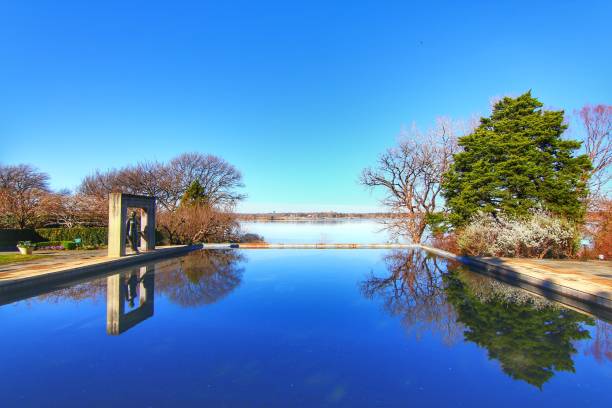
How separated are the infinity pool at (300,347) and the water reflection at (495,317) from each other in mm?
28

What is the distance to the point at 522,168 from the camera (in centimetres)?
1302

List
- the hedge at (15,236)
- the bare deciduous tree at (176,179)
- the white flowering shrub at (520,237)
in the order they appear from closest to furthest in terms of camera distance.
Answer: the white flowering shrub at (520,237) < the hedge at (15,236) < the bare deciduous tree at (176,179)

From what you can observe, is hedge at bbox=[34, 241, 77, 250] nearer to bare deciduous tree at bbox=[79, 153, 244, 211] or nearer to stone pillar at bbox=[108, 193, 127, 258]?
stone pillar at bbox=[108, 193, 127, 258]

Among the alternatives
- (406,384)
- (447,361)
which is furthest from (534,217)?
(406,384)

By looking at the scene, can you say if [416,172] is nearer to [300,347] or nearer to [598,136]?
[598,136]

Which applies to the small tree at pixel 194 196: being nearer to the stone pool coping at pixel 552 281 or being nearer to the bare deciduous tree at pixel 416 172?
the bare deciduous tree at pixel 416 172

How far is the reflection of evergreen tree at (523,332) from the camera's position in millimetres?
3971

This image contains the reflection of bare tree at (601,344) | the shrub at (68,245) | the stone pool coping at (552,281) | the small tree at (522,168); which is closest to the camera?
the reflection of bare tree at (601,344)

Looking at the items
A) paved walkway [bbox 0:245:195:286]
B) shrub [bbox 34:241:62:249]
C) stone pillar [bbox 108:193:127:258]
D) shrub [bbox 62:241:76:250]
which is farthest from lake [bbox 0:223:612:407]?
shrub [bbox 34:241:62:249]

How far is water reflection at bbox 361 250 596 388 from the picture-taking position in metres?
4.17

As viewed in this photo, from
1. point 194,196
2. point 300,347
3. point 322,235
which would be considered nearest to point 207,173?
point 194,196

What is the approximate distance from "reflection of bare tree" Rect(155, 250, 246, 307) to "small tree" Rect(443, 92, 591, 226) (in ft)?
31.1

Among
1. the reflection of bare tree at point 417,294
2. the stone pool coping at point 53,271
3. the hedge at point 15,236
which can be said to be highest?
the hedge at point 15,236

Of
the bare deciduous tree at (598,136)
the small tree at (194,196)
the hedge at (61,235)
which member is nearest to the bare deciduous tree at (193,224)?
the hedge at (61,235)
